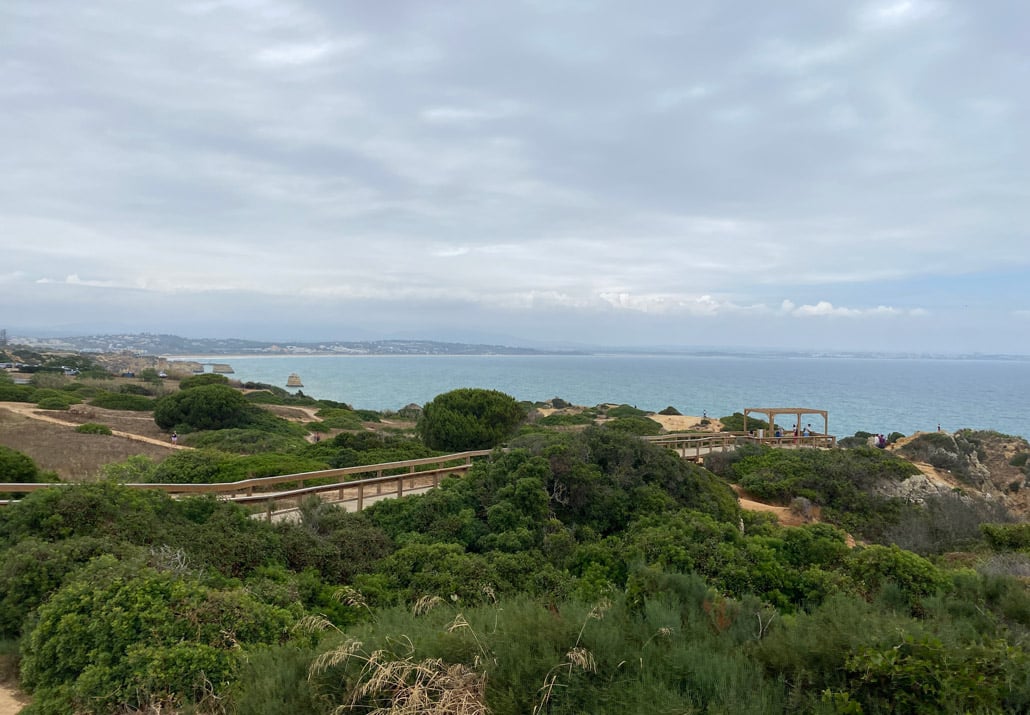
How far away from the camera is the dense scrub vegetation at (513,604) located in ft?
9.81

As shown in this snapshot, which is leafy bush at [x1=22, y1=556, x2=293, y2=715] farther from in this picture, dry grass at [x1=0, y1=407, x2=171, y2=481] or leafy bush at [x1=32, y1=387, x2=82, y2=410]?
leafy bush at [x1=32, y1=387, x2=82, y2=410]

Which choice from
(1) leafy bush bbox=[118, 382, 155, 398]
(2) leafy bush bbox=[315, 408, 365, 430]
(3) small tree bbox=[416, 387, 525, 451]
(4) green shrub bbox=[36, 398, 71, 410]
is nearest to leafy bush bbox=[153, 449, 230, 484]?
(3) small tree bbox=[416, 387, 525, 451]

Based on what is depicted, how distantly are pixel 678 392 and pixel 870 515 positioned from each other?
255 feet

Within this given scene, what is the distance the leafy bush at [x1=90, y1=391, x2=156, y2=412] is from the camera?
32062 millimetres

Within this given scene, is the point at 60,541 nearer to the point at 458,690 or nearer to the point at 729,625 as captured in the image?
the point at 458,690

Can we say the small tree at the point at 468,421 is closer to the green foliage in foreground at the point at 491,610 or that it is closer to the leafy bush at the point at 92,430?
the green foliage in foreground at the point at 491,610

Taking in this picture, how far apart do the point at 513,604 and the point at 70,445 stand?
1992 centimetres

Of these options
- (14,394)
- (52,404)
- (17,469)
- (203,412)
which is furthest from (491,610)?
(14,394)

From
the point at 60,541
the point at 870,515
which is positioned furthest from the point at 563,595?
the point at 870,515

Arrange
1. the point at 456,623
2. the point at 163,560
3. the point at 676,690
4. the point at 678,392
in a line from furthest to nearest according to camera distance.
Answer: the point at 678,392
the point at 163,560
the point at 456,623
the point at 676,690

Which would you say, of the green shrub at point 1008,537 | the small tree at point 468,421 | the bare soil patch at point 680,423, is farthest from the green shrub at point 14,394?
the green shrub at point 1008,537

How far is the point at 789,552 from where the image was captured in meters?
7.18

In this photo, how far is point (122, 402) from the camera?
106ft

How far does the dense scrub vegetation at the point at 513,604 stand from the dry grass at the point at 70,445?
765 cm
